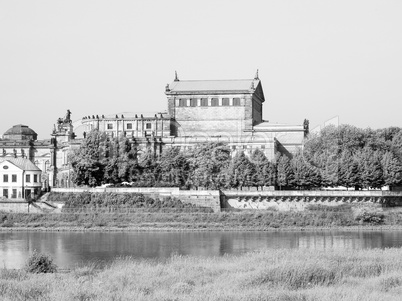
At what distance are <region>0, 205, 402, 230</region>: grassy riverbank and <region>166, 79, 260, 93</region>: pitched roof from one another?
26391 millimetres

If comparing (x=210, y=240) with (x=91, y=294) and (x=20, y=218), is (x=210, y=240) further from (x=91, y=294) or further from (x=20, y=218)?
(x=91, y=294)

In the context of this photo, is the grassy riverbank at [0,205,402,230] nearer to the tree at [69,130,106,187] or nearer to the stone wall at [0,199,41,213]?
the stone wall at [0,199,41,213]

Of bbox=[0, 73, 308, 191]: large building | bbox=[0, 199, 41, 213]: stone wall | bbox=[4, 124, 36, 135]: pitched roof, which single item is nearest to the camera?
bbox=[0, 199, 41, 213]: stone wall

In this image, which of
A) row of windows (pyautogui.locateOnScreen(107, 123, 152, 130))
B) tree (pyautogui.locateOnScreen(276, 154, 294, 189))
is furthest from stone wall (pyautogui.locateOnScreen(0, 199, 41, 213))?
row of windows (pyautogui.locateOnScreen(107, 123, 152, 130))

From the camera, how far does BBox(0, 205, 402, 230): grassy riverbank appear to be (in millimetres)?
65062

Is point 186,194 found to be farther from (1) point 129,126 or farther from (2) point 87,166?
(1) point 129,126

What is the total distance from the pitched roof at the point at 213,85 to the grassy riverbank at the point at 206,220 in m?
26.4

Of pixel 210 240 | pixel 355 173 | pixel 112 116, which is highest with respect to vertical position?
pixel 112 116

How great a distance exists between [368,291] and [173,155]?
52525 millimetres

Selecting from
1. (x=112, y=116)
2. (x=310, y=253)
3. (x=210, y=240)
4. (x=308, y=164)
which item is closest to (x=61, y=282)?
(x=310, y=253)

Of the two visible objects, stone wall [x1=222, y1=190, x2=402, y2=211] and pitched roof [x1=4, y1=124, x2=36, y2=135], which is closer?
stone wall [x1=222, y1=190, x2=402, y2=211]

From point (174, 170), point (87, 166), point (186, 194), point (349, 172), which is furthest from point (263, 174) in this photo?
point (87, 166)

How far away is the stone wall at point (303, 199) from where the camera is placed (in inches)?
2751

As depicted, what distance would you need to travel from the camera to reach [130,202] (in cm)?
6906
